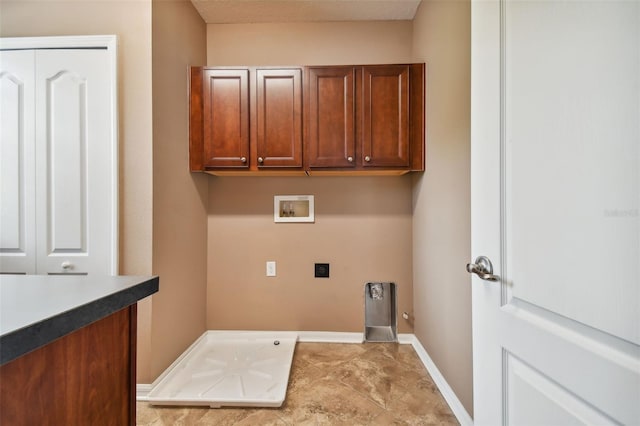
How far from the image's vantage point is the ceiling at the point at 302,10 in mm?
2020

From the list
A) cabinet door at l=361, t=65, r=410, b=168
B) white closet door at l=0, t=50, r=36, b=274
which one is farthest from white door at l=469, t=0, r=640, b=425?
white closet door at l=0, t=50, r=36, b=274

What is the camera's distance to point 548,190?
599 millimetres

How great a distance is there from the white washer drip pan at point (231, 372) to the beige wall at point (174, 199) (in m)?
0.11

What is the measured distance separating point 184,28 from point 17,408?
228cm

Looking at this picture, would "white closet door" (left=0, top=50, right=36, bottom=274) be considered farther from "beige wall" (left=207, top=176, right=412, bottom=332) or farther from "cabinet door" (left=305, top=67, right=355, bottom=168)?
"cabinet door" (left=305, top=67, right=355, bottom=168)

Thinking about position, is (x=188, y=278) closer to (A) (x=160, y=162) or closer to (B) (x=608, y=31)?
(A) (x=160, y=162)

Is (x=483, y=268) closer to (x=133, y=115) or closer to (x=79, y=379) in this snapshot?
(x=79, y=379)

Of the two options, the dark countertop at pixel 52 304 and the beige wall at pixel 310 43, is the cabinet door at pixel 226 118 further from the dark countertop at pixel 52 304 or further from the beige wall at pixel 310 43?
the dark countertop at pixel 52 304

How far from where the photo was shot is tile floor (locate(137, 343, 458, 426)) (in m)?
1.38

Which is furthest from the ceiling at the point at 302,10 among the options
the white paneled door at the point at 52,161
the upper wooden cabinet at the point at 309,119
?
the white paneled door at the point at 52,161

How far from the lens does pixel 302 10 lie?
210 cm

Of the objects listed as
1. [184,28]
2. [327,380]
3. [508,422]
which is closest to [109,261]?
[327,380]

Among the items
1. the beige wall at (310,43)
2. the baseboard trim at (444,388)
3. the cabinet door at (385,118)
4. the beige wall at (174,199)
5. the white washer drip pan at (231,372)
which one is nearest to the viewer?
the baseboard trim at (444,388)

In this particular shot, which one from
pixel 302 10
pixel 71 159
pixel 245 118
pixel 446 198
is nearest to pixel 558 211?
pixel 446 198
